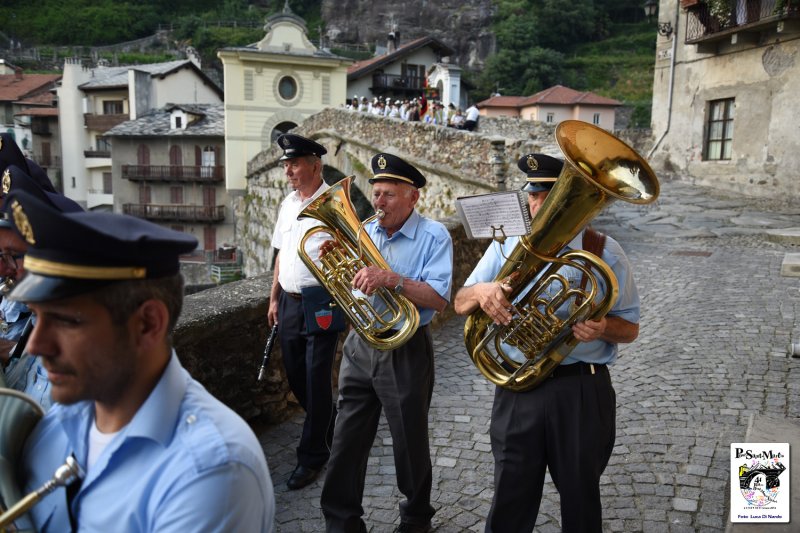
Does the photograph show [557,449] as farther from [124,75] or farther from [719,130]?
[124,75]

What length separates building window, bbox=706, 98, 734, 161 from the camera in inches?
678

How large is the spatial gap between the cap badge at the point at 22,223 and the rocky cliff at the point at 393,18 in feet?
214

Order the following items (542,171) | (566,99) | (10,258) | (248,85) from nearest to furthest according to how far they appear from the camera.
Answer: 1. (10,258)
2. (542,171)
3. (248,85)
4. (566,99)

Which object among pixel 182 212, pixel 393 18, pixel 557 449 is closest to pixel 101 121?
pixel 182 212

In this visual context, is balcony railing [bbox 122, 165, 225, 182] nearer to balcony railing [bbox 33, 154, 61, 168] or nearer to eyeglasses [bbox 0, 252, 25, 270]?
balcony railing [bbox 33, 154, 61, 168]

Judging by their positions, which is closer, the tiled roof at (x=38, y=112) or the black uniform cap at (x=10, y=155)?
the black uniform cap at (x=10, y=155)

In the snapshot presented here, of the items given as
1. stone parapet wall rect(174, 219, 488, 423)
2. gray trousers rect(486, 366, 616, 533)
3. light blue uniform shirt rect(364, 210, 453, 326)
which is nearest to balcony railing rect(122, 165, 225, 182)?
stone parapet wall rect(174, 219, 488, 423)

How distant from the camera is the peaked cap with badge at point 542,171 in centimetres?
291

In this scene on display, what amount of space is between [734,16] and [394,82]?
88.1ft

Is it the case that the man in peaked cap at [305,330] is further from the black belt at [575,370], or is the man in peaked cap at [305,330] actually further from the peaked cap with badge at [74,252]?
the peaked cap with badge at [74,252]

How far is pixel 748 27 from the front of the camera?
1548cm

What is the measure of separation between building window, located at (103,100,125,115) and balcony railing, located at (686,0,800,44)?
32827 millimetres

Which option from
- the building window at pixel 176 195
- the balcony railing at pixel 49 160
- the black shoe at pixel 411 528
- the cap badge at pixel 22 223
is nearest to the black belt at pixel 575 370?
the black shoe at pixel 411 528

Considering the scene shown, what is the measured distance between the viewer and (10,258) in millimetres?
2682
